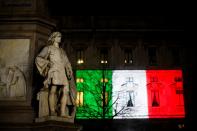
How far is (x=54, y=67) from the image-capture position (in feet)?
26.3

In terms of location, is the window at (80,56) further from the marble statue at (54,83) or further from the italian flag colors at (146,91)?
the marble statue at (54,83)

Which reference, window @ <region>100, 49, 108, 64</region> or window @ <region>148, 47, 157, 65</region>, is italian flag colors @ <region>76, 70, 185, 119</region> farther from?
window @ <region>100, 49, 108, 64</region>

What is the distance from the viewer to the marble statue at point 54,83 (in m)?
7.82

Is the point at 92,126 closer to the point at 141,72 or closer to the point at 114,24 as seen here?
the point at 141,72

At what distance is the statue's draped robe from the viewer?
309 inches

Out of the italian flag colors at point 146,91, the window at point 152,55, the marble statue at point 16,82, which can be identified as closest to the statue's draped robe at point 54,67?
the marble statue at point 16,82

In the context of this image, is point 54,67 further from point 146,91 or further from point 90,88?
point 146,91

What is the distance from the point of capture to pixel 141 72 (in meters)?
38.8

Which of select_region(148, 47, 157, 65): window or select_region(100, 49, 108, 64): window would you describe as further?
select_region(148, 47, 157, 65): window

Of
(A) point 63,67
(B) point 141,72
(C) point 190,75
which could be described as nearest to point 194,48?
(C) point 190,75

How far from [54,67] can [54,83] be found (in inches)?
16.0

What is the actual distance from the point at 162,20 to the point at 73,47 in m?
10.7

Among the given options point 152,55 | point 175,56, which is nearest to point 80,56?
point 152,55

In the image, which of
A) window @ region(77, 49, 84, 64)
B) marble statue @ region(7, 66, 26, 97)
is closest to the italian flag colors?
window @ region(77, 49, 84, 64)
